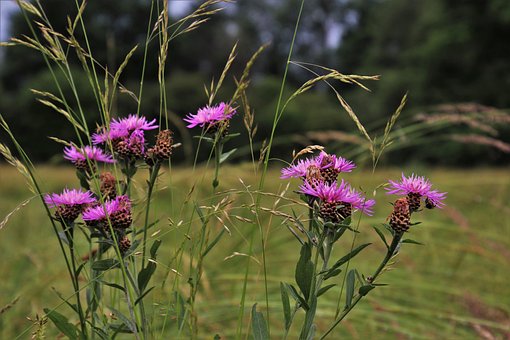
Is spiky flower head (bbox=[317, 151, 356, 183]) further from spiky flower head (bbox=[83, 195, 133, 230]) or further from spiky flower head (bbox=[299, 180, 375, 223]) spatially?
spiky flower head (bbox=[83, 195, 133, 230])

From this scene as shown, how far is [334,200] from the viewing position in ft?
2.11

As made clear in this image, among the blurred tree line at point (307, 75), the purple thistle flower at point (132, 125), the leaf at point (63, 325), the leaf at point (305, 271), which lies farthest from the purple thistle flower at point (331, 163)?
the blurred tree line at point (307, 75)

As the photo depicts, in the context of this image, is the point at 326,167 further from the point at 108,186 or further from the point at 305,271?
the point at 108,186

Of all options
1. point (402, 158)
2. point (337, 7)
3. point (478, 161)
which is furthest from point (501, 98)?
point (337, 7)

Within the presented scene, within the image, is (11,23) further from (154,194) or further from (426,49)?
(154,194)

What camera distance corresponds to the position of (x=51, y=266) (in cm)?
237

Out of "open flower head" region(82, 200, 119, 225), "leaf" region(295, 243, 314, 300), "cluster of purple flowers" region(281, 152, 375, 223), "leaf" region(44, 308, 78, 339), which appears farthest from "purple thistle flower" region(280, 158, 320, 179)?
"leaf" region(44, 308, 78, 339)

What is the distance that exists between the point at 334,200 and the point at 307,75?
1131 inches

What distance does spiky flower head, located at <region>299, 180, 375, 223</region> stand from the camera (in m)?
0.64

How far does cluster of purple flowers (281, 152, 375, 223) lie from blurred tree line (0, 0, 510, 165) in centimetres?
862

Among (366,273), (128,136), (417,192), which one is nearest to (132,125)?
(128,136)

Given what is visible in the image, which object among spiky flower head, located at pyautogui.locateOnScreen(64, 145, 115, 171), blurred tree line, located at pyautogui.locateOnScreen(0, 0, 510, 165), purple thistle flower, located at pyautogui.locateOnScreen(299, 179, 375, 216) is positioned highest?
blurred tree line, located at pyautogui.locateOnScreen(0, 0, 510, 165)

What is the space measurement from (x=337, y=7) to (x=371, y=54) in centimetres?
671

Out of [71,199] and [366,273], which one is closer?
[71,199]
